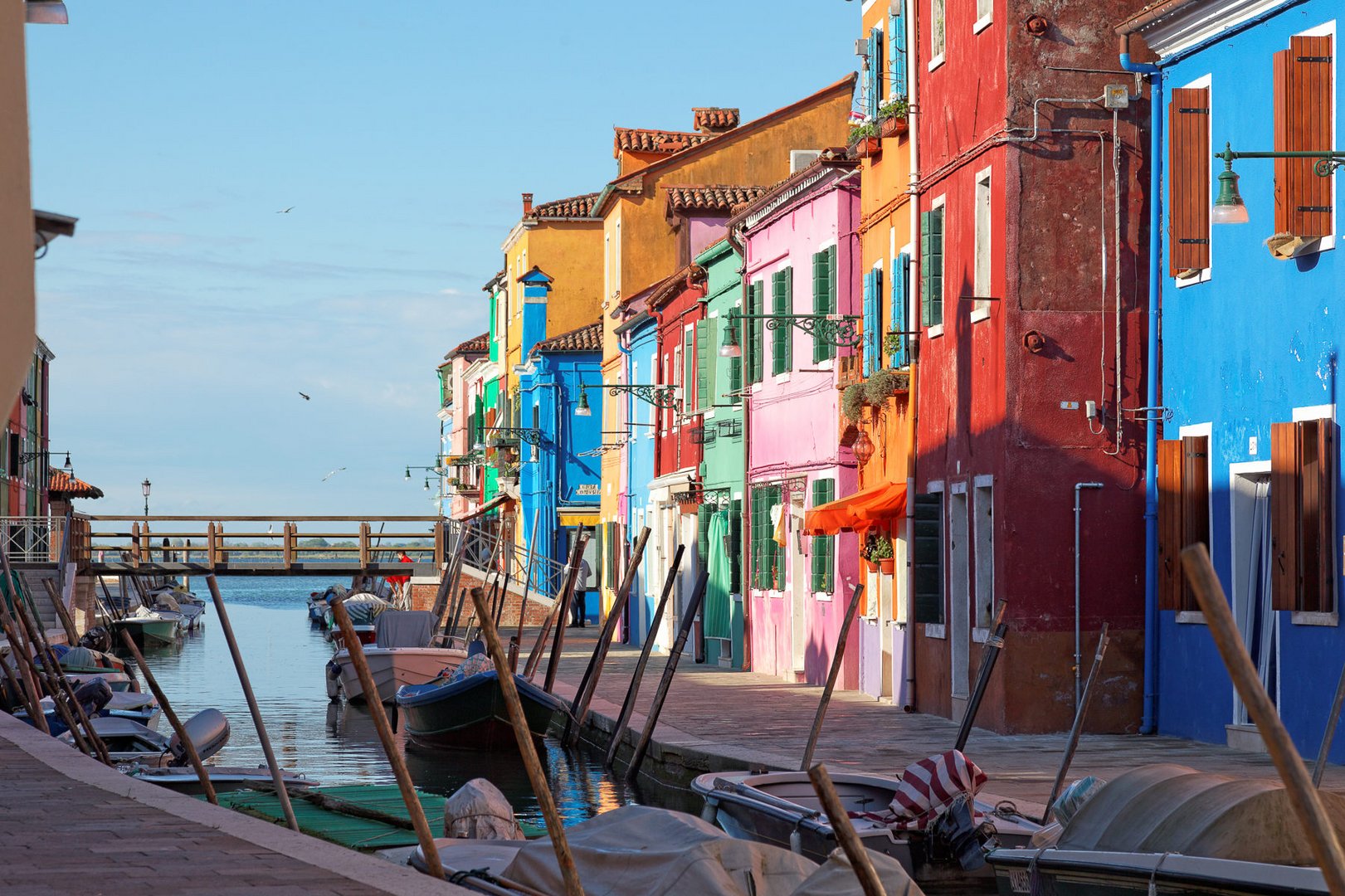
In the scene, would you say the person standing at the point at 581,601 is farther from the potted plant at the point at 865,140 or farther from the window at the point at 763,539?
the potted plant at the point at 865,140

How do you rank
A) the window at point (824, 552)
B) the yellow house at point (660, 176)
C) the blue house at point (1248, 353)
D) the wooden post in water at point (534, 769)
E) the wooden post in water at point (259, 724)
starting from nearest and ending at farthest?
the wooden post in water at point (534, 769) < the wooden post in water at point (259, 724) < the blue house at point (1248, 353) < the window at point (824, 552) < the yellow house at point (660, 176)

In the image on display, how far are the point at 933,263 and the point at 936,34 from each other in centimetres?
253

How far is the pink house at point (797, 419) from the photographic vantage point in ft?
80.1

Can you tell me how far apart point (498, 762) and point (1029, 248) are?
30.2 ft

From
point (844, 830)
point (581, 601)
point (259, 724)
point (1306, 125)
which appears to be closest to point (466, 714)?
point (259, 724)

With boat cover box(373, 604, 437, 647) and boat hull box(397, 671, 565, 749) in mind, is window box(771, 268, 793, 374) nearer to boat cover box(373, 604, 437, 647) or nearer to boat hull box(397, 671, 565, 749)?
boat hull box(397, 671, 565, 749)

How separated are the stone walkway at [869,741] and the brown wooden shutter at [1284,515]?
1.31 meters

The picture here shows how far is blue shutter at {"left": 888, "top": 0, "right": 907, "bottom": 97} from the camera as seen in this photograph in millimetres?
21734

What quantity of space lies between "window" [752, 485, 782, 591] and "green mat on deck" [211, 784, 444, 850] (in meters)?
12.2

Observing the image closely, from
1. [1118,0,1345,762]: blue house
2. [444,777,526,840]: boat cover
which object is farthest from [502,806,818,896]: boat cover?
[1118,0,1345,762]: blue house

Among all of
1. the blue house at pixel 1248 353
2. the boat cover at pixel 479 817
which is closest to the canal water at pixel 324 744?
the boat cover at pixel 479 817

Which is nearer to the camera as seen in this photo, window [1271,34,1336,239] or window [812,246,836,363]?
window [1271,34,1336,239]

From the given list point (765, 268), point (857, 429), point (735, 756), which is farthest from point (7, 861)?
point (765, 268)

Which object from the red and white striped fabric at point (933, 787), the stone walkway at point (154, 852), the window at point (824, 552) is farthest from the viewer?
the window at point (824, 552)
